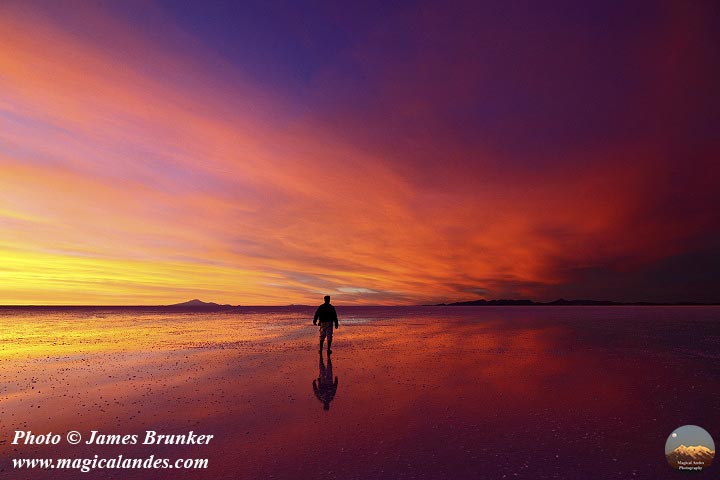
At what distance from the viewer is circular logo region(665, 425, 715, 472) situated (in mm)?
6953

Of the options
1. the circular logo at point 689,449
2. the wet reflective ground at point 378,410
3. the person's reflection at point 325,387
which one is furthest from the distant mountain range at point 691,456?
the person's reflection at point 325,387

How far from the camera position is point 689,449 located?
24.7 feet

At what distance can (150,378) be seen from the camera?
14.5m

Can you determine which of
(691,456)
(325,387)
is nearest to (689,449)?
Answer: (691,456)

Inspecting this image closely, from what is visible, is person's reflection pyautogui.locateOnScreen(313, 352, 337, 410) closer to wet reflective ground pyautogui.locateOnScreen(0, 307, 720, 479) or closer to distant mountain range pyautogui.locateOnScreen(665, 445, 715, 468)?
wet reflective ground pyautogui.locateOnScreen(0, 307, 720, 479)

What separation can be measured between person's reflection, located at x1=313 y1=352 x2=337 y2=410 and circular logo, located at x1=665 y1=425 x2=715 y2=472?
720 cm

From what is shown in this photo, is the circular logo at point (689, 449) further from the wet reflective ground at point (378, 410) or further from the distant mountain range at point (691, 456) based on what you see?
the wet reflective ground at point (378, 410)

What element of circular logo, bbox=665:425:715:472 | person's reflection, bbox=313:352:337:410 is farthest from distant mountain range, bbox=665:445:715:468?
person's reflection, bbox=313:352:337:410

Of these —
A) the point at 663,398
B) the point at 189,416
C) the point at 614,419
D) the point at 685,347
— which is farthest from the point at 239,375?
the point at 685,347

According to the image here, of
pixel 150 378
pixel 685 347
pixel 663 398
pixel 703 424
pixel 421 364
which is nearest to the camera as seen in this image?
pixel 703 424

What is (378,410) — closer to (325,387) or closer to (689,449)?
(325,387)

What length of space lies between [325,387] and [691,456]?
29.4ft

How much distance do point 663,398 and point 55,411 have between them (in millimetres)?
16141

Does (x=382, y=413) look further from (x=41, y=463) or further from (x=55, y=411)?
(x=55, y=411)
